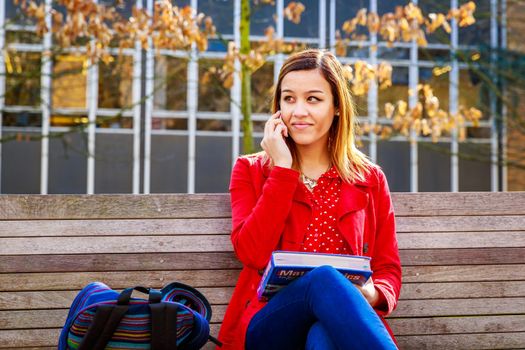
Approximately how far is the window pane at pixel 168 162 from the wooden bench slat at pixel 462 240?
12180mm

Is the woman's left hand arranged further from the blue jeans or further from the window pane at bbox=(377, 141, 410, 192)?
the window pane at bbox=(377, 141, 410, 192)

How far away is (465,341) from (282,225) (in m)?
1.42

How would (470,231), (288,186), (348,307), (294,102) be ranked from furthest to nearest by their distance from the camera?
(470,231), (294,102), (288,186), (348,307)

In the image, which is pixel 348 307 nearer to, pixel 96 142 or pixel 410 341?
pixel 410 341

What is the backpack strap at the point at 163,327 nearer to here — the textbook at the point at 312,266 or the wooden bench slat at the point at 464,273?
the textbook at the point at 312,266

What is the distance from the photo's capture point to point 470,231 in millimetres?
4172

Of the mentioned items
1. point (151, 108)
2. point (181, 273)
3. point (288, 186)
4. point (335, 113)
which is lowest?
point (181, 273)

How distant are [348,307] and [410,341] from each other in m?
1.37

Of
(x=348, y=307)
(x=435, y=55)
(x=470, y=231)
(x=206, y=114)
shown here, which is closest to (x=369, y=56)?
(x=435, y=55)

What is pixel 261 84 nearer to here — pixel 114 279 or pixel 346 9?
pixel 346 9

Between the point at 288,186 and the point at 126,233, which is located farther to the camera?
the point at 126,233

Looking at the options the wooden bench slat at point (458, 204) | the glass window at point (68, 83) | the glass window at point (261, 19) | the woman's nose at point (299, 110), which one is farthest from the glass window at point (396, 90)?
the woman's nose at point (299, 110)

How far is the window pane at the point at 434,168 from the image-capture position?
16.8m

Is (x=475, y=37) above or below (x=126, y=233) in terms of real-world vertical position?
above
